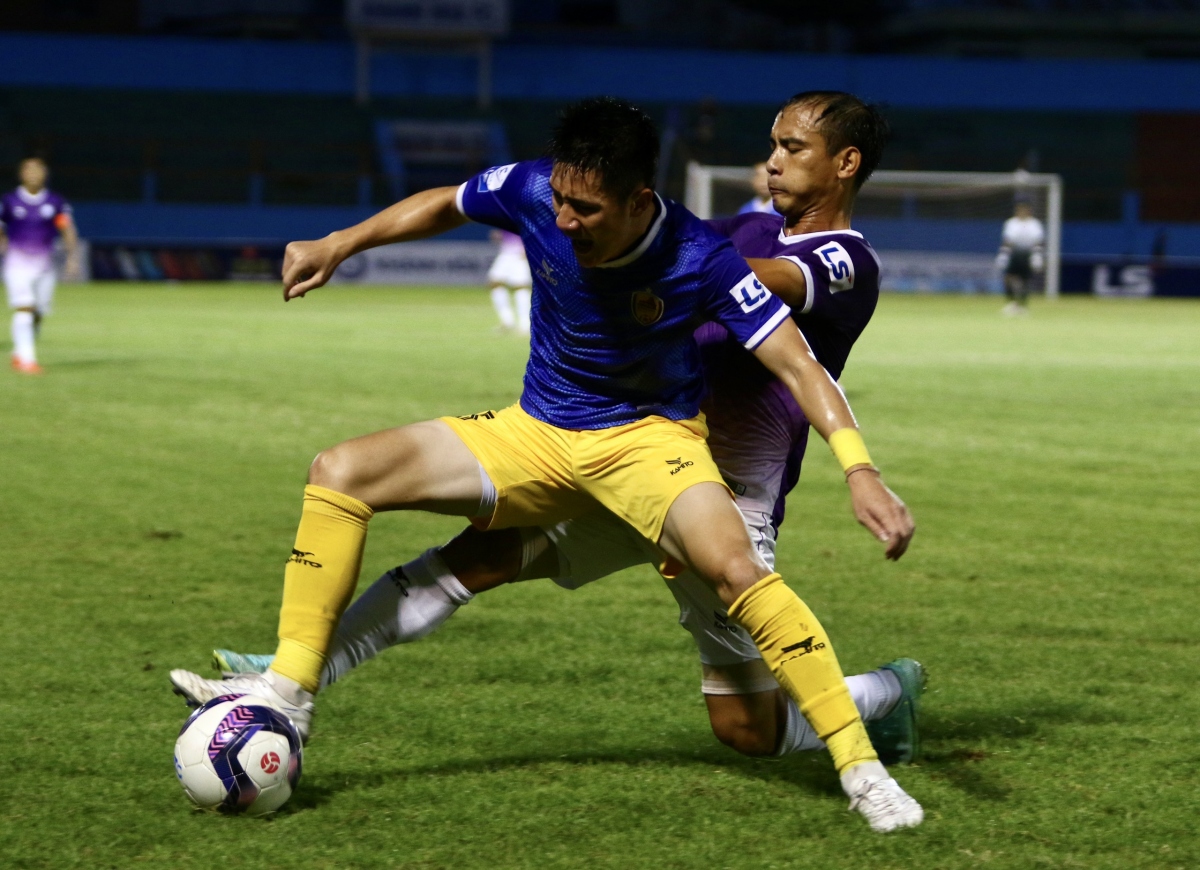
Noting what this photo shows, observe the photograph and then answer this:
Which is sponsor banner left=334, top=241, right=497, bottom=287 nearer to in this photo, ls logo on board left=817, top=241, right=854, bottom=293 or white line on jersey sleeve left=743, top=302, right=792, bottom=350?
ls logo on board left=817, top=241, right=854, bottom=293

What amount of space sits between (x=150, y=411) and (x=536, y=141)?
1166 inches

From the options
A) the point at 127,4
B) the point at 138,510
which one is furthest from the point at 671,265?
the point at 127,4

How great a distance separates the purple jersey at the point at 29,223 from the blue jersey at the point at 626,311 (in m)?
13.1

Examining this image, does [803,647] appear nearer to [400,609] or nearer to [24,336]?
[400,609]

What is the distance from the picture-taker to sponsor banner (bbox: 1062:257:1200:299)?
113 ft

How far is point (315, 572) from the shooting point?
3674mm

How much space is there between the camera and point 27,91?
39.6 m

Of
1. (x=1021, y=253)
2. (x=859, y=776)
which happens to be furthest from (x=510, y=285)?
(x=859, y=776)

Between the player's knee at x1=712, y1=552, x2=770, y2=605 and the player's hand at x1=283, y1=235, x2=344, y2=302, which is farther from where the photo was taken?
the player's hand at x1=283, y1=235, x2=344, y2=302

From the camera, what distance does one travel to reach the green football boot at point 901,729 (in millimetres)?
4082

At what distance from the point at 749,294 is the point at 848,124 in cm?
78

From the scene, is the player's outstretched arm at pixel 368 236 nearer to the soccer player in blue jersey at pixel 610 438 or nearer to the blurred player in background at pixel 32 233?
the soccer player in blue jersey at pixel 610 438

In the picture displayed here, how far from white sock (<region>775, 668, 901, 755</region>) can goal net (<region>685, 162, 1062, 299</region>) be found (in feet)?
93.4

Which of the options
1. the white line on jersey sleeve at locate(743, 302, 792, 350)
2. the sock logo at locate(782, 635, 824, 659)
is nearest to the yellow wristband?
the white line on jersey sleeve at locate(743, 302, 792, 350)
